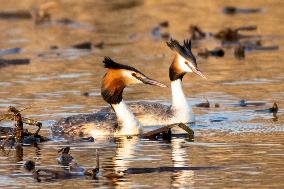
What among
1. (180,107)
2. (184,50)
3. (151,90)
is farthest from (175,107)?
(151,90)

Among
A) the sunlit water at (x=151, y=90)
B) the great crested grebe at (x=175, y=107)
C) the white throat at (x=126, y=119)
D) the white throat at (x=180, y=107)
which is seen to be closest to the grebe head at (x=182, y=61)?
the great crested grebe at (x=175, y=107)

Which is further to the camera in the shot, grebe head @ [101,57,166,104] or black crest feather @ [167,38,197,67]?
black crest feather @ [167,38,197,67]

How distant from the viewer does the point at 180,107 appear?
19203mm

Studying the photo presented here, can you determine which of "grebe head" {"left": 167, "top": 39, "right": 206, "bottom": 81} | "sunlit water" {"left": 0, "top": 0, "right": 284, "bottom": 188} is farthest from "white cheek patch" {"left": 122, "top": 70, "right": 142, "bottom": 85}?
"grebe head" {"left": 167, "top": 39, "right": 206, "bottom": 81}

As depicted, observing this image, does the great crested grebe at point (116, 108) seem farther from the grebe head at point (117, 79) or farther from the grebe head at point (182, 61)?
the grebe head at point (182, 61)

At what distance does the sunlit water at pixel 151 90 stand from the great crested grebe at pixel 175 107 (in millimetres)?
363

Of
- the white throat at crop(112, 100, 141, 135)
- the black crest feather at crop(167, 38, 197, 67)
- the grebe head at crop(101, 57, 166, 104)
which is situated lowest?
the white throat at crop(112, 100, 141, 135)

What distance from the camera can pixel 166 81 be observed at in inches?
953

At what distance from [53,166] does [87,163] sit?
1.45 feet

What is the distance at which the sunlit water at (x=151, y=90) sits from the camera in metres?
13.8

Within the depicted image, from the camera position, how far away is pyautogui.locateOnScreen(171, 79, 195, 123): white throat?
1896cm

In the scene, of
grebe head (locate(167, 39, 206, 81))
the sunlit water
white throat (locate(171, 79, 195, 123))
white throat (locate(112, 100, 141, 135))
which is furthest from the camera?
grebe head (locate(167, 39, 206, 81))

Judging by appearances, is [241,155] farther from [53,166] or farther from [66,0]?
[66,0]

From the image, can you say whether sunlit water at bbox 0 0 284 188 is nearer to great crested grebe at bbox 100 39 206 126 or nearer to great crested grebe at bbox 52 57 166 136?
great crested grebe at bbox 100 39 206 126
